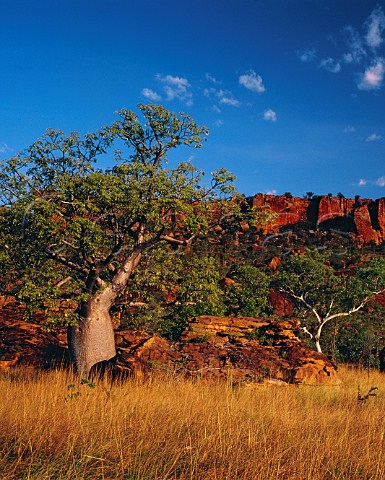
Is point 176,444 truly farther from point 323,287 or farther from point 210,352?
point 323,287

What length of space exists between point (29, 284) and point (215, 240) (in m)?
55.9

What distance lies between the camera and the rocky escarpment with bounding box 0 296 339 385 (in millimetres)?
12039

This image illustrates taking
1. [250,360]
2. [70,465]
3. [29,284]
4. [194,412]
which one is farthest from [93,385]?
[250,360]

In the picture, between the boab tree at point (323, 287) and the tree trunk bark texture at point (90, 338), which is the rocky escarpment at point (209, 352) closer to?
the tree trunk bark texture at point (90, 338)

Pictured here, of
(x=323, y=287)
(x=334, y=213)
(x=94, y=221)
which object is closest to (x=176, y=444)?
(x=94, y=221)

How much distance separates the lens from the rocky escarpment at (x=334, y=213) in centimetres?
9194

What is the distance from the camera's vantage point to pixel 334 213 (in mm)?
102625

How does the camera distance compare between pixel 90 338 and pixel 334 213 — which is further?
pixel 334 213

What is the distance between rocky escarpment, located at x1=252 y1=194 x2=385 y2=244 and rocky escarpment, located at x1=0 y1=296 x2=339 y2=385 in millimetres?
72071

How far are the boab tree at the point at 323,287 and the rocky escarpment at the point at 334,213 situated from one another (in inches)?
2267

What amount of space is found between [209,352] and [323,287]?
17.5 m

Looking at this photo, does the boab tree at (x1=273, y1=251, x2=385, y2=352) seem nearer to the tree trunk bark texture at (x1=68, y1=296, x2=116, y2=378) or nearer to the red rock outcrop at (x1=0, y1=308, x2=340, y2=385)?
the red rock outcrop at (x1=0, y1=308, x2=340, y2=385)

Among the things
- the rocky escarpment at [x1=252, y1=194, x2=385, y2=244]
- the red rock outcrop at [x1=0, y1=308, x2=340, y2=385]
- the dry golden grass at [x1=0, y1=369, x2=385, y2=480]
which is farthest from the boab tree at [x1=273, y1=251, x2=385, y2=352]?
the rocky escarpment at [x1=252, y1=194, x2=385, y2=244]

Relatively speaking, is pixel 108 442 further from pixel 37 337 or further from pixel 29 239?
pixel 37 337
